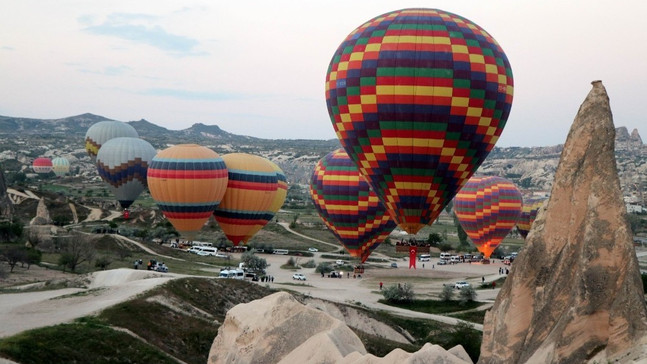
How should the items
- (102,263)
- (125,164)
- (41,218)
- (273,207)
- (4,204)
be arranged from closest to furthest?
(102,263) < (273,207) < (125,164) < (41,218) < (4,204)

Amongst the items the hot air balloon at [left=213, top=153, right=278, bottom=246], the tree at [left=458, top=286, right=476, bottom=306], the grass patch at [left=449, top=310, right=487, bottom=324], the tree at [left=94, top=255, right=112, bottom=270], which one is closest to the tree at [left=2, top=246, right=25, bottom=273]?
the tree at [left=94, top=255, right=112, bottom=270]

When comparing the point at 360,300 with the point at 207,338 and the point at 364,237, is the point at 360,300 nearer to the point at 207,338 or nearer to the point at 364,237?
the point at 364,237

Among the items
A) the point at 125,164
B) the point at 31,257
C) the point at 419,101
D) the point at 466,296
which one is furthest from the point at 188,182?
the point at 125,164

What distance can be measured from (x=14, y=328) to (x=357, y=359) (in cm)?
1715

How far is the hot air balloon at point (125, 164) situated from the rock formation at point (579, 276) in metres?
69.4

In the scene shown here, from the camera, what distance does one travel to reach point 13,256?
49562 mm

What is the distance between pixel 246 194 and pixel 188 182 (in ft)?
17.3

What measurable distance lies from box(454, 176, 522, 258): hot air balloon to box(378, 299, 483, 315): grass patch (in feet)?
72.7

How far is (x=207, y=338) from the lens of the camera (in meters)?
33.8

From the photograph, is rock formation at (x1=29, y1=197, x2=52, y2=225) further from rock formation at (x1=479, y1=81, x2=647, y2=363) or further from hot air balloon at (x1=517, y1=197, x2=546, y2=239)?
rock formation at (x1=479, y1=81, x2=647, y2=363)

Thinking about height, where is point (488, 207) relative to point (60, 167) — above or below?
above

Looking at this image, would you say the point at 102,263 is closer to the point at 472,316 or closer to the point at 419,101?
the point at 472,316

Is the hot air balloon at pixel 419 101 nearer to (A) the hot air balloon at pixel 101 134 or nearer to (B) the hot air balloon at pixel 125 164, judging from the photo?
(B) the hot air balloon at pixel 125 164

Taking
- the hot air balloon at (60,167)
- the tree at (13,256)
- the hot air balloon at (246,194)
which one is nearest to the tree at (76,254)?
the tree at (13,256)
